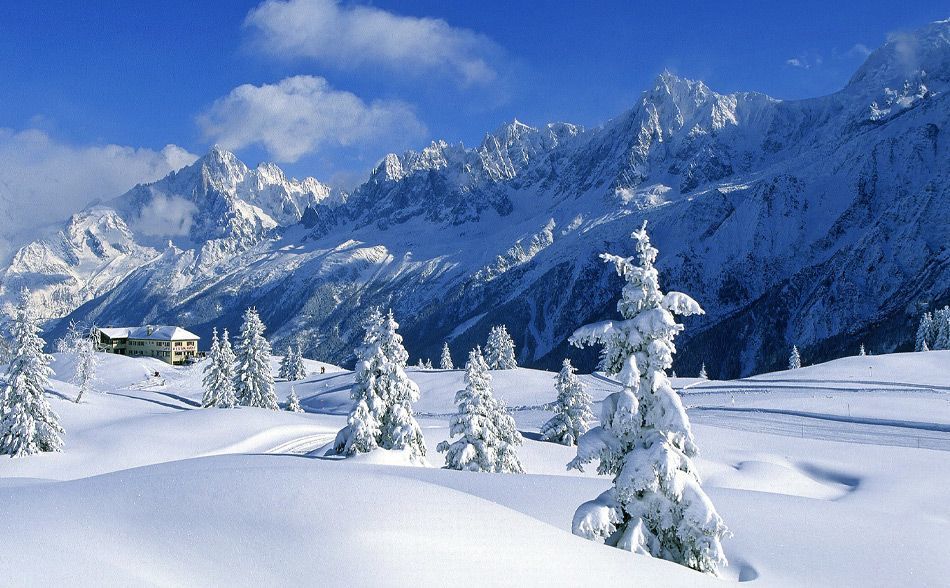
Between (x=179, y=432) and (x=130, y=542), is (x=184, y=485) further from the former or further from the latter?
(x=179, y=432)

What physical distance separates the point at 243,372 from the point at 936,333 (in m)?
101

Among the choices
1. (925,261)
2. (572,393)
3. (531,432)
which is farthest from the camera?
(925,261)

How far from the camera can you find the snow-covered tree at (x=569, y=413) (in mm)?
45741

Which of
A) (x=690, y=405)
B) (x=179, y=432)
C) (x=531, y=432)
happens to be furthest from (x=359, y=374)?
(x=690, y=405)

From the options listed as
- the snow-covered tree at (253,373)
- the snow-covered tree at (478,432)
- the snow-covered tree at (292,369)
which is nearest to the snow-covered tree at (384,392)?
the snow-covered tree at (478,432)

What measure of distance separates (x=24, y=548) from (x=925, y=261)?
8925 inches

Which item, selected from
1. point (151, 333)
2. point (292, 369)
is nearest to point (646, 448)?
point (292, 369)

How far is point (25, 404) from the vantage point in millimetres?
35562

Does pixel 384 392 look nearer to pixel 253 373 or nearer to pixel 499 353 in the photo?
pixel 253 373

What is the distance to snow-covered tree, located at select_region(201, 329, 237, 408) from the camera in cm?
5994

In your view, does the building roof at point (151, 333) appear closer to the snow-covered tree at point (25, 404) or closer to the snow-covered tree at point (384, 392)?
the snow-covered tree at point (25, 404)

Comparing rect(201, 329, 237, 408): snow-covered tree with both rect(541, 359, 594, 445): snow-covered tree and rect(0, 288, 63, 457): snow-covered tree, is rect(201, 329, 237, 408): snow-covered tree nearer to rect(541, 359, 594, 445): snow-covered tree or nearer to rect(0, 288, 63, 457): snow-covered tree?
rect(0, 288, 63, 457): snow-covered tree

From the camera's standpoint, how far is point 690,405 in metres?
64.7

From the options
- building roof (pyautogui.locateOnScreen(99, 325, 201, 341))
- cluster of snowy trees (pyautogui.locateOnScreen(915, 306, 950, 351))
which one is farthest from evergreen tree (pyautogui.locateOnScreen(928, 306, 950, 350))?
building roof (pyautogui.locateOnScreen(99, 325, 201, 341))
